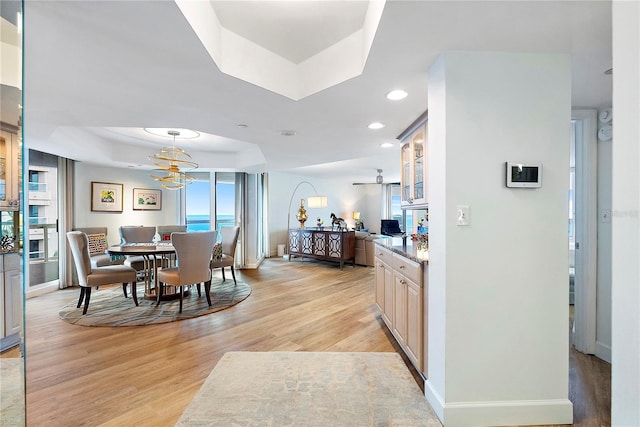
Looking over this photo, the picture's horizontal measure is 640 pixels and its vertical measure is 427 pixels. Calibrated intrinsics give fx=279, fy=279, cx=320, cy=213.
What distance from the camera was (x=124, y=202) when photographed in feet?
18.5

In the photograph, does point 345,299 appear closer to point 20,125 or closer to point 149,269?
point 149,269

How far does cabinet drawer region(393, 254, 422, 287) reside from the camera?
2057 millimetres

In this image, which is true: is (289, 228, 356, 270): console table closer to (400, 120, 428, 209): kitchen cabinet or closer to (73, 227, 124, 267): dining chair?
(400, 120, 428, 209): kitchen cabinet

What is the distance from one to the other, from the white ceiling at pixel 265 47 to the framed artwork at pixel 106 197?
7.25 feet

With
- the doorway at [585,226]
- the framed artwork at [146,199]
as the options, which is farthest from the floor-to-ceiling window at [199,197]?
the doorway at [585,226]

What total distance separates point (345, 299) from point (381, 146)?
2236 millimetres

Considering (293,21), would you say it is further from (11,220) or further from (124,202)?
(124,202)

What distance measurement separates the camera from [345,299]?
4066 millimetres

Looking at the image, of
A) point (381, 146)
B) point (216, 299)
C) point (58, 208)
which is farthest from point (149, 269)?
point (381, 146)

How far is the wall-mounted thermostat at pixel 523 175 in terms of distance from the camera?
1667 millimetres

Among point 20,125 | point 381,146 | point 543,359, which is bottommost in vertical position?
point 543,359

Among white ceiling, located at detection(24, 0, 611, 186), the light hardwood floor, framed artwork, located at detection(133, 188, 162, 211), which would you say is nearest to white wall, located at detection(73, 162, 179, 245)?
framed artwork, located at detection(133, 188, 162, 211)

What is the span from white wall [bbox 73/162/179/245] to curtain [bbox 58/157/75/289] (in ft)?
0.50
